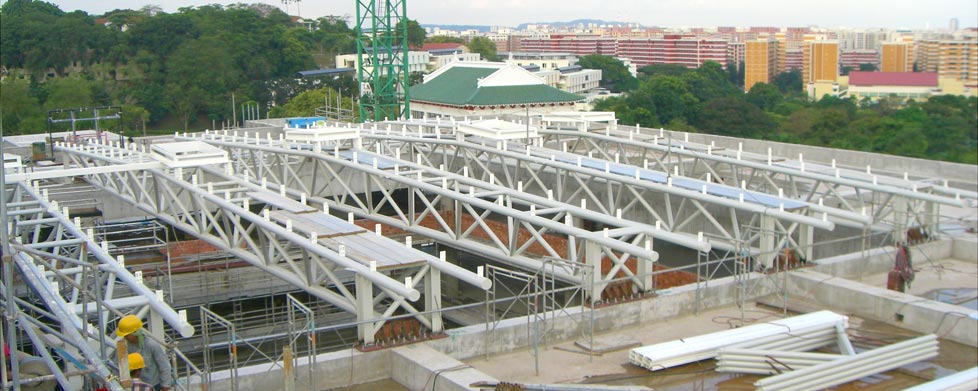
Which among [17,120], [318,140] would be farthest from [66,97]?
[318,140]

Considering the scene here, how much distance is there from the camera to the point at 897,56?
11238cm

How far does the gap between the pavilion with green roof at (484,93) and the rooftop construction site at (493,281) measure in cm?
3000

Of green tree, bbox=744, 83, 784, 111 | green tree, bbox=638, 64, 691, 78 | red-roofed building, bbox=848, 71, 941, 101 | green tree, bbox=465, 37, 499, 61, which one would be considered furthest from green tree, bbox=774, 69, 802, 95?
green tree, bbox=465, 37, 499, 61

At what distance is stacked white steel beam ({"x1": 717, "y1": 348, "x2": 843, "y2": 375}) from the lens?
14719 millimetres

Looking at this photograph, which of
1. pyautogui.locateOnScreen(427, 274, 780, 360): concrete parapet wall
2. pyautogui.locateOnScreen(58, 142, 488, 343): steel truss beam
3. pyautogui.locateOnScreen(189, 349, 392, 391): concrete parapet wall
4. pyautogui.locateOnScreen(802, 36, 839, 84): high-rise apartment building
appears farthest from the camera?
pyautogui.locateOnScreen(802, 36, 839, 84): high-rise apartment building

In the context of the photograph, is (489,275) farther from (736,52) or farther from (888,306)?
(736,52)

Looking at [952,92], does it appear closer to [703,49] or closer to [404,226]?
[404,226]

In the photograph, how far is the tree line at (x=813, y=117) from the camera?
158 feet

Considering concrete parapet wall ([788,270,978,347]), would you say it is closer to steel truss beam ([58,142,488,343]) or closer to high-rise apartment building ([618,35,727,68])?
steel truss beam ([58,142,488,343])

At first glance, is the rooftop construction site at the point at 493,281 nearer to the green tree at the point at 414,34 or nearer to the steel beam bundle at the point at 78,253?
the steel beam bundle at the point at 78,253

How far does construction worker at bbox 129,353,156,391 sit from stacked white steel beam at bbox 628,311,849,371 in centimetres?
710

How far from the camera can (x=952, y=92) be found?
196ft

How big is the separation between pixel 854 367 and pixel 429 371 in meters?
6.17

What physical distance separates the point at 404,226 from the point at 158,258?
21.3 feet
